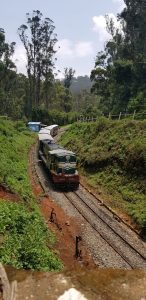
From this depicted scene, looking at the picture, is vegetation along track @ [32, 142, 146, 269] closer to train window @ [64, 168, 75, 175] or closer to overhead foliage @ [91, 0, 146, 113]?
train window @ [64, 168, 75, 175]

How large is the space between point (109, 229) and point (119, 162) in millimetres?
11049

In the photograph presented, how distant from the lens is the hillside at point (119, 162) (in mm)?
27141

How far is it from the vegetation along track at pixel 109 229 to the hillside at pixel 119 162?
1296 mm

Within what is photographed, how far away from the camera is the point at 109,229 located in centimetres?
2248

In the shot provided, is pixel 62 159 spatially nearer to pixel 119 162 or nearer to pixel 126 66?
pixel 119 162

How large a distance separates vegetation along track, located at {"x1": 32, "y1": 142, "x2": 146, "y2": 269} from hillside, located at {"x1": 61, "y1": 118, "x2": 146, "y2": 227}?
1.30 meters

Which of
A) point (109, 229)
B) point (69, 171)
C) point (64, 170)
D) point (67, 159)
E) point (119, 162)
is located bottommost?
point (109, 229)

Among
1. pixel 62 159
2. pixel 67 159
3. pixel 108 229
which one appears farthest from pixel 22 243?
pixel 67 159

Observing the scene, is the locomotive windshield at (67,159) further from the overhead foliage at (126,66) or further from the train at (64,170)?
the overhead foliage at (126,66)

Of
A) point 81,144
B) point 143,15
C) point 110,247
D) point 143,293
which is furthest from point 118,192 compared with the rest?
point 143,15

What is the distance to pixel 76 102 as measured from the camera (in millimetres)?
146750

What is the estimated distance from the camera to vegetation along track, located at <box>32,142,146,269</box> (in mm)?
19078

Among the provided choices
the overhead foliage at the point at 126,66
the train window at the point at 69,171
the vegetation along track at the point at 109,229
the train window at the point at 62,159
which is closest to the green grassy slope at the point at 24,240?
the vegetation along track at the point at 109,229

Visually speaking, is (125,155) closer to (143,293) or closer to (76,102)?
(143,293)
